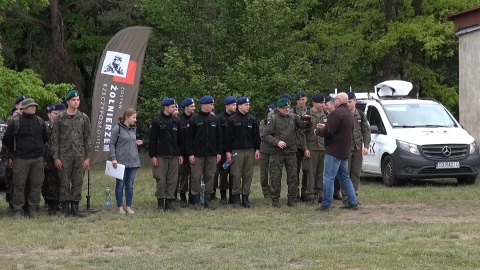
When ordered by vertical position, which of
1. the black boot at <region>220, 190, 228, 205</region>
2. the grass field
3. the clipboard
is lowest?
the grass field

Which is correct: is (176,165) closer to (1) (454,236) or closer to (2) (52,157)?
(2) (52,157)

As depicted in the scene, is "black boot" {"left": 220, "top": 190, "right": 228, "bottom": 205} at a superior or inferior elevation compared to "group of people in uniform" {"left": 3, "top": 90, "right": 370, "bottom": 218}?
inferior

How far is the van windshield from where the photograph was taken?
2033 centimetres

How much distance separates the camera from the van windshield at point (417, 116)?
20328 millimetres

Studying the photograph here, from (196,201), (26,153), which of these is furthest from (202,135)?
(26,153)

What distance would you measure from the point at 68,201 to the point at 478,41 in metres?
12.5

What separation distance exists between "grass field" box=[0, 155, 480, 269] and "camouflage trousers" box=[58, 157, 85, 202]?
49 centimetres

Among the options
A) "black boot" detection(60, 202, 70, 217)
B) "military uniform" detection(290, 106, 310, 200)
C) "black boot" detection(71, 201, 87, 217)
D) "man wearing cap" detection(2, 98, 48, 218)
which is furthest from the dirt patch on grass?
"man wearing cap" detection(2, 98, 48, 218)

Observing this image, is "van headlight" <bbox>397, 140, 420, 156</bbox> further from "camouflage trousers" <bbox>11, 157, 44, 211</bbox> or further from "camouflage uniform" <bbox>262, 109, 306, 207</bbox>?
"camouflage trousers" <bbox>11, 157, 44, 211</bbox>

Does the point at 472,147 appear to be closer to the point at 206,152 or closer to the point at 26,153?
the point at 206,152

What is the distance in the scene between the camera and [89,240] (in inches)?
476

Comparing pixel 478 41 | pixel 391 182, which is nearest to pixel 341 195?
pixel 391 182

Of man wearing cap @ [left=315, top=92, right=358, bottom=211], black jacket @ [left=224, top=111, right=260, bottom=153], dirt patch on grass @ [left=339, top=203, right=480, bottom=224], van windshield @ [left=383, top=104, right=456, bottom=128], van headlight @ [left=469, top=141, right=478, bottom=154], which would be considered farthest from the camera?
van windshield @ [left=383, top=104, right=456, bottom=128]

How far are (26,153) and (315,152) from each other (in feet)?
16.7
